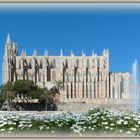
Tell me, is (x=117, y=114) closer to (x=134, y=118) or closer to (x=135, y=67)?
(x=134, y=118)

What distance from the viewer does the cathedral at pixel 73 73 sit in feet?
332

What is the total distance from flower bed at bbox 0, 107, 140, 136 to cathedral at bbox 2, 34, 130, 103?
83669mm

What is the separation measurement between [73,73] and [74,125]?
8900cm

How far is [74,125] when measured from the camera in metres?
14.5

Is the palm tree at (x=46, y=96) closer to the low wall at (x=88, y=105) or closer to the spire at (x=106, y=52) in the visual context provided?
the low wall at (x=88, y=105)

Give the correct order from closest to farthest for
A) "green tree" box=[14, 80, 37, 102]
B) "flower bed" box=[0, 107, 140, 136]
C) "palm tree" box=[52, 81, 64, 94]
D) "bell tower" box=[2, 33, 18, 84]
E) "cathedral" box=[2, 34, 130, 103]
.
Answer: "flower bed" box=[0, 107, 140, 136] → "green tree" box=[14, 80, 37, 102] → "palm tree" box=[52, 81, 64, 94] → "bell tower" box=[2, 33, 18, 84] → "cathedral" box=[2, 34, 130, 103]

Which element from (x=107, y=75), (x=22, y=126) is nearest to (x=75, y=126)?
(x=22, y=126)

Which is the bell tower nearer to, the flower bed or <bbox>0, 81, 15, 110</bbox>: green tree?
<bbox>0, 81, 15, 110</bbox>: green tree

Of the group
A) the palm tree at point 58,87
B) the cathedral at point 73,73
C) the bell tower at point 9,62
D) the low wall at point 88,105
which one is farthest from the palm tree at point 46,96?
the bell tower at point 9,62

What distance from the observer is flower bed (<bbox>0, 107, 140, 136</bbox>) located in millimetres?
14016

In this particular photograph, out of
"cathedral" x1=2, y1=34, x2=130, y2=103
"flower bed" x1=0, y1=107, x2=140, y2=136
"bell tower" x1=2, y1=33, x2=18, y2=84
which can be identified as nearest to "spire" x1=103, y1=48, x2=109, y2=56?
"cathedral" x1=2, y1=34, x2=130, y2=103

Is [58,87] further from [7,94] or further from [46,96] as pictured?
[7,94]

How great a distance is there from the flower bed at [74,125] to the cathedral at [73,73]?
3294 inches

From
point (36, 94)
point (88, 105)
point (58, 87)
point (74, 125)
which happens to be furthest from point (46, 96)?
point (74, 125)
